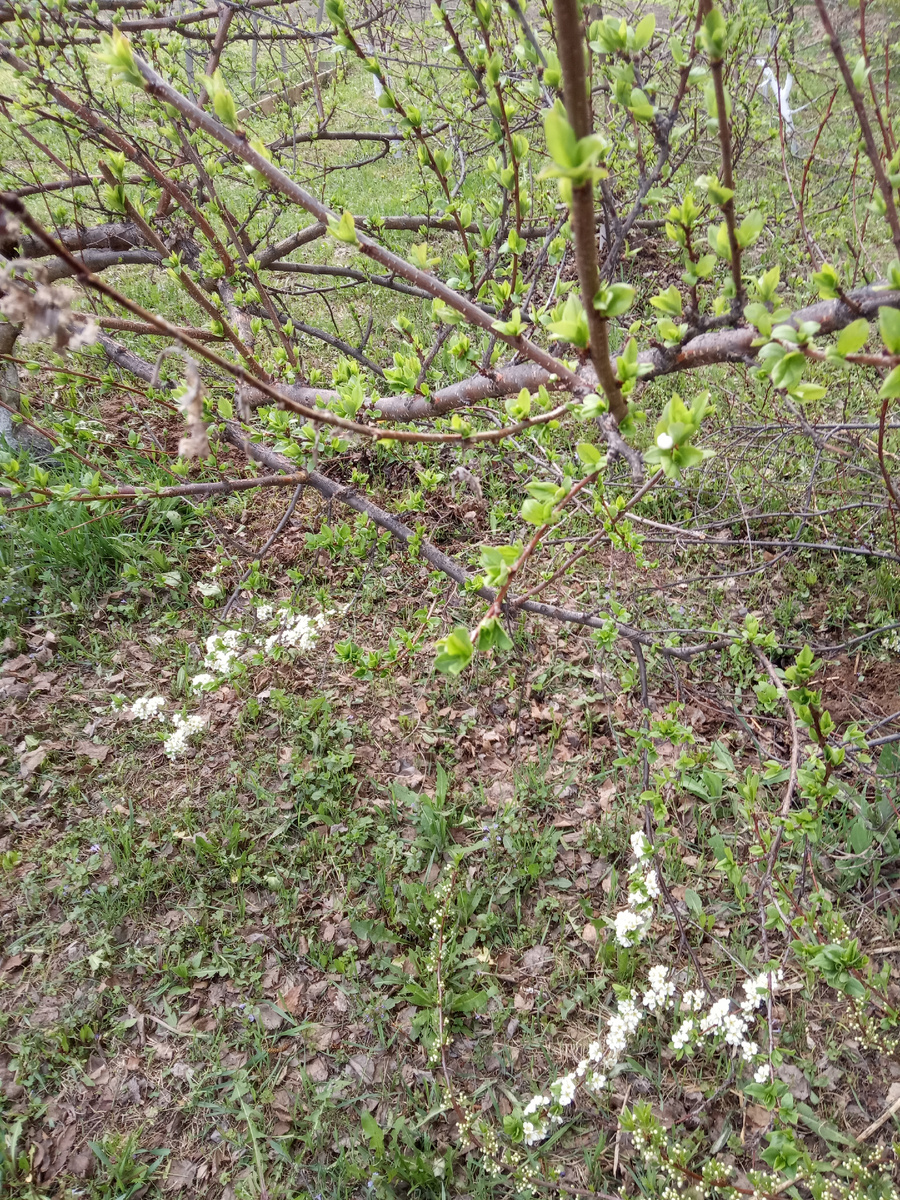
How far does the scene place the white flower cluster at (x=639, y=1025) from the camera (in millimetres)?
1949

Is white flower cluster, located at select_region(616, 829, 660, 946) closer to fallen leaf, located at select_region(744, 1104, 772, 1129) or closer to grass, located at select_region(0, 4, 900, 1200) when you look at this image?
grass, located at select_region(0, 4, 900, 1200)

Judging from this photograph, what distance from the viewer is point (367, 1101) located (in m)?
2.20

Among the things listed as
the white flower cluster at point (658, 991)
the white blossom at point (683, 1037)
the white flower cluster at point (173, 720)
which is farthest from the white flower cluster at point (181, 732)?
the white blossom at point (683, 1037)

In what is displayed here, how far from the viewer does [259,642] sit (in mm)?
3357

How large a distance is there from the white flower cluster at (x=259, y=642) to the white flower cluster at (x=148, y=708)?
18 centimetres

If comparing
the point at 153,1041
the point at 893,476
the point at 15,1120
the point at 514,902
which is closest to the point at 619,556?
the point at 893,476

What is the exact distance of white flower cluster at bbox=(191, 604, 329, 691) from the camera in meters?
2.58

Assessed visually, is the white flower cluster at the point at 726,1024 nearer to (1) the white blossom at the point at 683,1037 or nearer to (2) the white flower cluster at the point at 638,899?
(1) the white blossom at the point at 683,1037

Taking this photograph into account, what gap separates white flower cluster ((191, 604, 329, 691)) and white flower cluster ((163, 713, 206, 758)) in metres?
0.15

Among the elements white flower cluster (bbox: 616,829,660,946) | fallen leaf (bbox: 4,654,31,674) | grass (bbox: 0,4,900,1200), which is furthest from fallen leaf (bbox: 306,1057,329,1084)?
fallen leaf (bbox: 4,654,31,674)

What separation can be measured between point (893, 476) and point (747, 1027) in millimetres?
2464

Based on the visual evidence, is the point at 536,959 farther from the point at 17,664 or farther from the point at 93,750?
the point at 17,664

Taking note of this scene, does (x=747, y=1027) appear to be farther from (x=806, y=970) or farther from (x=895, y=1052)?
(x=895, y=1052)

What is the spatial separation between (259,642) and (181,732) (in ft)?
1.83
